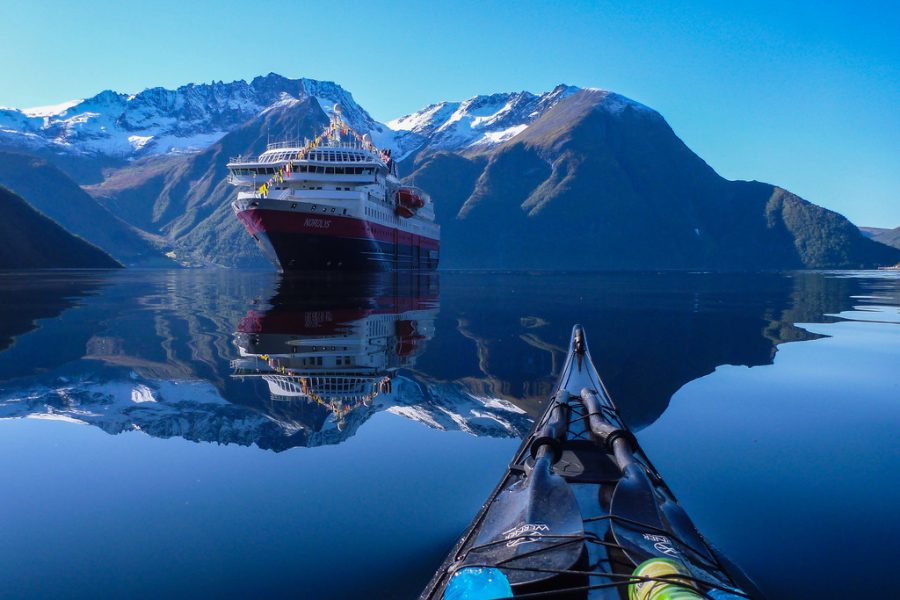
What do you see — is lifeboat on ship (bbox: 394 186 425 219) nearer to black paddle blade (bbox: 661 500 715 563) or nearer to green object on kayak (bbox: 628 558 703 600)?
black paddle blade (bbox: 661 500 715 563)

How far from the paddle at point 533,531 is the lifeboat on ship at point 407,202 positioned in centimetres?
6430

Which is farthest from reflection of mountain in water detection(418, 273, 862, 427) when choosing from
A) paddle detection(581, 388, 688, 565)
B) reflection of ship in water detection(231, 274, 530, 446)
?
paddle detection(581, 388, 688, 565)

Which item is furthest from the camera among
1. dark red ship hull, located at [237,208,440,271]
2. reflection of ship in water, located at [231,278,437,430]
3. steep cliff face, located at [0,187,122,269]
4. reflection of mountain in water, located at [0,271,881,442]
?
steep cliff face, located at [0,187,122,269]

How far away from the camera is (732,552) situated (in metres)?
4.68

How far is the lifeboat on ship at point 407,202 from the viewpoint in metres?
68.3

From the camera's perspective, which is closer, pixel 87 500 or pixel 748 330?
pixel 87 500

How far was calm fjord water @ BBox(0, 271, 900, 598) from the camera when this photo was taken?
4430 millimetres

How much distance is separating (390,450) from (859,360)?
532 inches

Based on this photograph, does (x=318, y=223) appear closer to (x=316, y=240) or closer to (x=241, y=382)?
(x=316, y=240)

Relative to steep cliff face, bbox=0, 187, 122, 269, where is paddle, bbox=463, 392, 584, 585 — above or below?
below

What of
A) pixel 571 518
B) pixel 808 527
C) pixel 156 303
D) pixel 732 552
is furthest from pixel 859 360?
pixel 156 303

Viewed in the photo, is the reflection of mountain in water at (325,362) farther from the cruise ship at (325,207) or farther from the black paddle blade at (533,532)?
the cruise ship at (325,207)

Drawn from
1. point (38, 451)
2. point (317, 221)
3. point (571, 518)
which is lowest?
point (38, 451)

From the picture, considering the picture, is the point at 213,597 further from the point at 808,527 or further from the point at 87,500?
the point at 808,527
